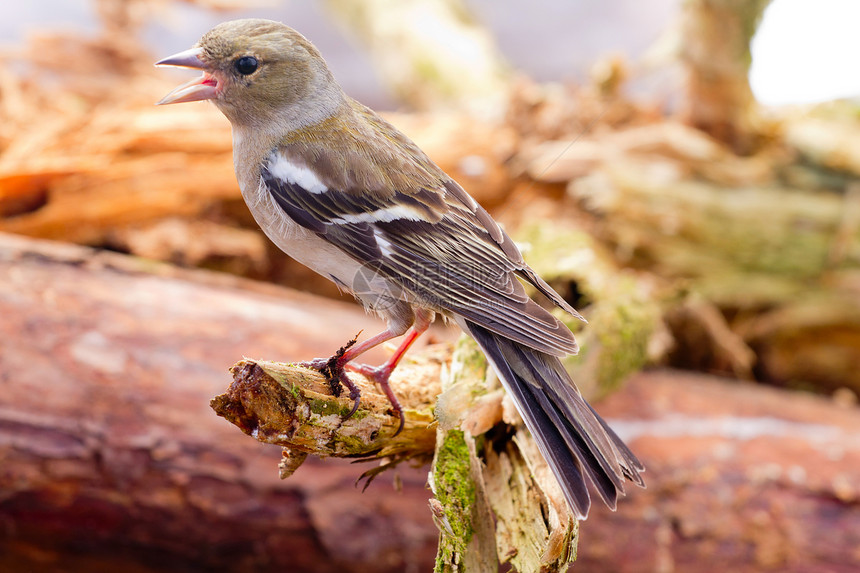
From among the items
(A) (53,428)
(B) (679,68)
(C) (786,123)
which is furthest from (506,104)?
(A) (53,428)

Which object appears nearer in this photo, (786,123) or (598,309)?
(598,309)

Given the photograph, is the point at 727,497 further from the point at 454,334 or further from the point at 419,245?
the point at 419,245

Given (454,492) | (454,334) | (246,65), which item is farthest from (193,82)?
(454,334)

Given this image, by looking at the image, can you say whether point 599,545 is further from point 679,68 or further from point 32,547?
point 679,68

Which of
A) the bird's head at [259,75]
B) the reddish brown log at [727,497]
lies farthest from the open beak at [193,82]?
the reddish brown log at [727,497]

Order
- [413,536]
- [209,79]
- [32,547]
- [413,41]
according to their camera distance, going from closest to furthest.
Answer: [209,79], [32,547], [413,536], [413,41]

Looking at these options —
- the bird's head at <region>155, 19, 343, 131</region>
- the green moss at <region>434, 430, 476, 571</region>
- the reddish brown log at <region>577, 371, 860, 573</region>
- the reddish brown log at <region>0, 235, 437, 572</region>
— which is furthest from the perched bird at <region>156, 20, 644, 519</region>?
the reddish brown log at <region>577, 371, 860, 573</region>
